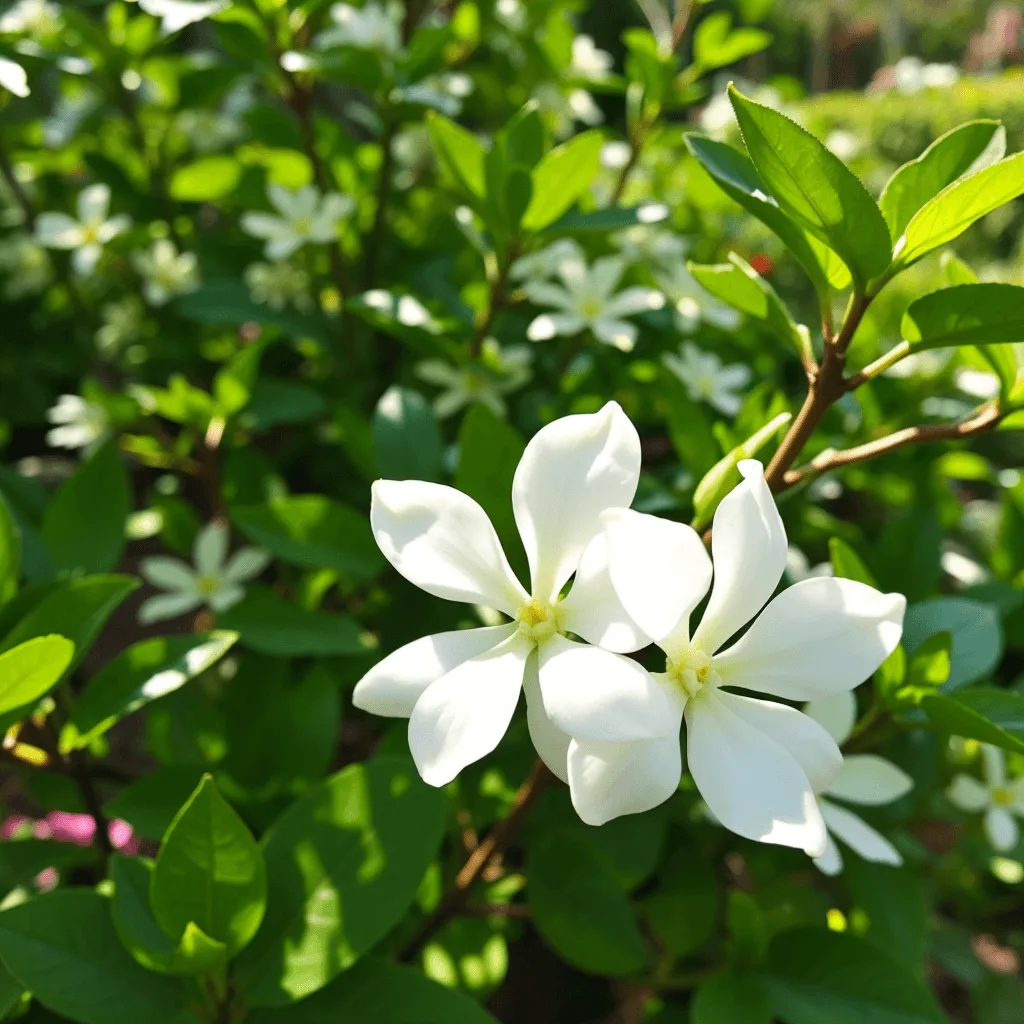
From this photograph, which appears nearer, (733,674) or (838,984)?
(733,674)

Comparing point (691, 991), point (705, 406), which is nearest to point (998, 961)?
point (691, 991)

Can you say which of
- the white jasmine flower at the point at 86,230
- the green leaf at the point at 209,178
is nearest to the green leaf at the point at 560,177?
the green leaf at the point at 209,178

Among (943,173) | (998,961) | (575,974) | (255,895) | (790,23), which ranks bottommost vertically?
(790,23)

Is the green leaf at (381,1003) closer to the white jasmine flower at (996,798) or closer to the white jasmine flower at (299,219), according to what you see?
the white jasmine flower at (996,798)

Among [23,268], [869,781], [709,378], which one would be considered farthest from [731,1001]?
[23,268]

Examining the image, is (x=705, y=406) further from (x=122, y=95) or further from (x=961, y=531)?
(x=122, y=95)

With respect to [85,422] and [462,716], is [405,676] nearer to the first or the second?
[462,716]
